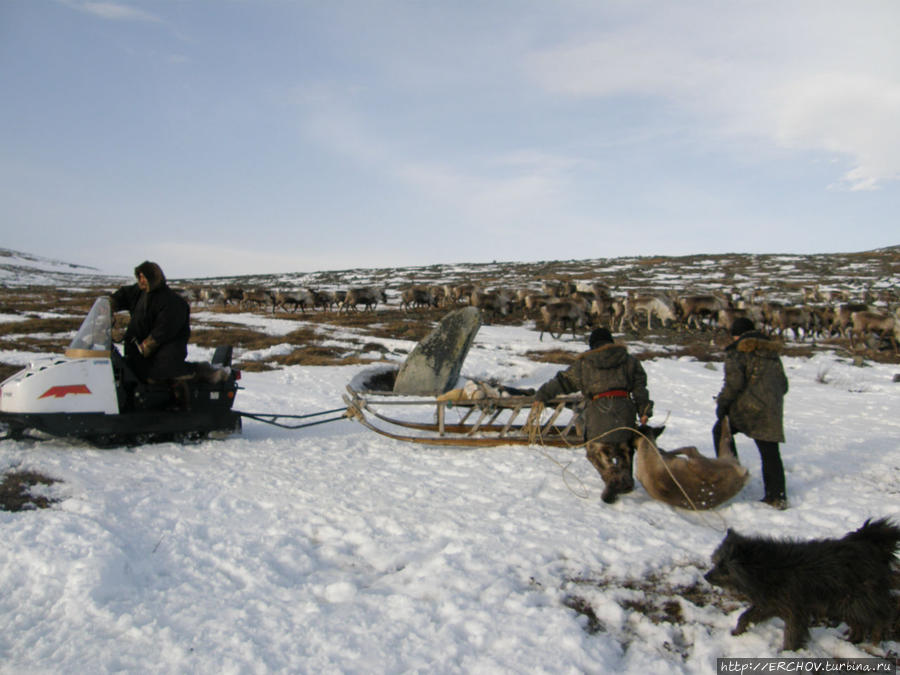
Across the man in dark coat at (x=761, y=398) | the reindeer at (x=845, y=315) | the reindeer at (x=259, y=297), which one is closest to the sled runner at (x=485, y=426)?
the man in dark coat at (x=761, y=398)

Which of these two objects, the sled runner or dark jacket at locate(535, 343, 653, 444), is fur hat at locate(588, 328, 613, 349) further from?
the sled runner

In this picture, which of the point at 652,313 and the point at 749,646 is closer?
the point at 749,646

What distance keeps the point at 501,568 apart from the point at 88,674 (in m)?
2.14

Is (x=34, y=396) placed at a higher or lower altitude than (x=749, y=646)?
higher

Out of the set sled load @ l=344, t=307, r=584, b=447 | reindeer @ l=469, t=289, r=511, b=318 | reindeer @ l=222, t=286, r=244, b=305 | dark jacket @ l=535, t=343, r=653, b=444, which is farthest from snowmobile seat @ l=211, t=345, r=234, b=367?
reindeer @ l=222, t=286, r=244, b=305

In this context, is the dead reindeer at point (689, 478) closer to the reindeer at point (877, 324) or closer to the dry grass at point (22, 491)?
the dry grass at point (22, 491)

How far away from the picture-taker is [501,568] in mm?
3299

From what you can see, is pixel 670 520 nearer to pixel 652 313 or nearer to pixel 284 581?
pixel 284 581

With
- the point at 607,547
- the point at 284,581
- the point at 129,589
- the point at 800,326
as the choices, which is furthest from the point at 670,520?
the point at 800,326

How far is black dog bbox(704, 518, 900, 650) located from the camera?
96.6 inches

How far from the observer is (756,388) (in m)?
4.55

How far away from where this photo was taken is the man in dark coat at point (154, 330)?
545 centimetres

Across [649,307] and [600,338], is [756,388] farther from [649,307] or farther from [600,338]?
[649,307]

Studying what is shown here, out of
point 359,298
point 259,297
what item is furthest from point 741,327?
point 259,297
